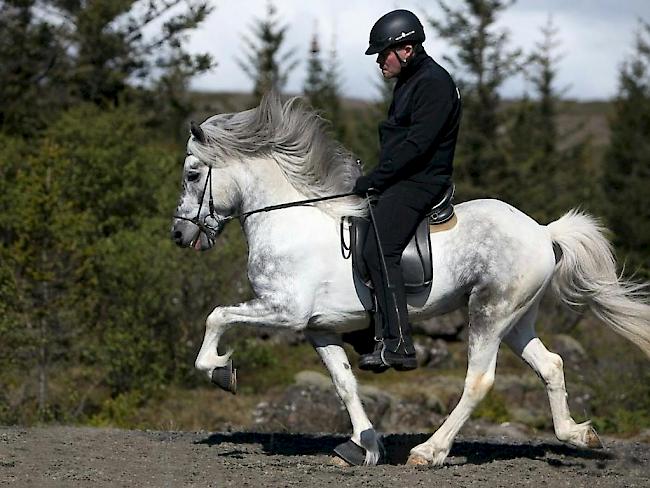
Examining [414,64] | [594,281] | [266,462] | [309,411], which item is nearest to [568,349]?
[309,411]

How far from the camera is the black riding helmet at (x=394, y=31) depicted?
802 cm

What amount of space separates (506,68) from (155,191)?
14.0 m

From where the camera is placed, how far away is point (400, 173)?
8062mm

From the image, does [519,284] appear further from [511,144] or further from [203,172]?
[511,144]

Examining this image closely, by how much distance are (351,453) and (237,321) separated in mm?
1337

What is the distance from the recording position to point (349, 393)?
8.46 metres

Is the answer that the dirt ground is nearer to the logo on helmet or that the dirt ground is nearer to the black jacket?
the black jacket

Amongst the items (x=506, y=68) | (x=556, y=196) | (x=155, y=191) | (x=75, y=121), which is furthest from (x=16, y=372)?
(x=556, y=196)

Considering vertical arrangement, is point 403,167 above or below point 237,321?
above

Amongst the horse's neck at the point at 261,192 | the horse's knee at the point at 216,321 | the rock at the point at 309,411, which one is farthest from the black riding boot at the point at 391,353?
the rock at the point at 309,411

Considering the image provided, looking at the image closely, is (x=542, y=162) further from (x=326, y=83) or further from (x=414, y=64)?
(x=414, y=64)

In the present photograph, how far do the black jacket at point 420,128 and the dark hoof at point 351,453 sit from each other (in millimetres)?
1950

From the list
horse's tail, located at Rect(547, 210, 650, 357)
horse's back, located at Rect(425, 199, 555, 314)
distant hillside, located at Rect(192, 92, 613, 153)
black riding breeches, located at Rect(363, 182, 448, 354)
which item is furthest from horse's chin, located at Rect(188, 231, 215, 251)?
distant hillside, located at Rect(192, 92, 613, 153)

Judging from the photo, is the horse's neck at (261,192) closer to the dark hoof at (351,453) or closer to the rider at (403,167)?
the rider at (403,167)
